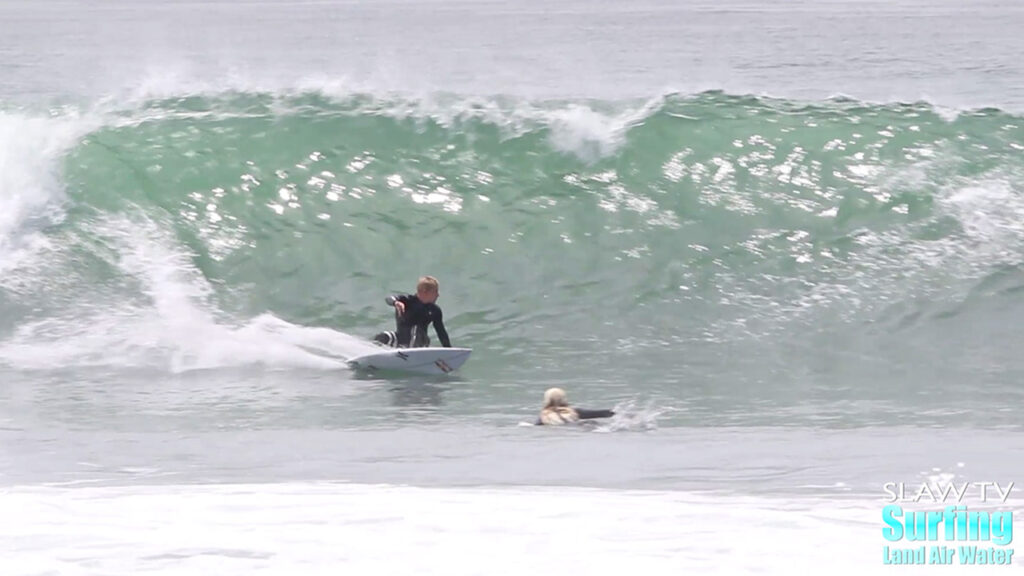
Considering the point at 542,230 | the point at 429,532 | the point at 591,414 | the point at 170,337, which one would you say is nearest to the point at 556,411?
the point at 591,414

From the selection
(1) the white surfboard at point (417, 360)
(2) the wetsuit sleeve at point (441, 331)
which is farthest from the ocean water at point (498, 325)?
(2) the wetsuit sleeve at point (441, 331)

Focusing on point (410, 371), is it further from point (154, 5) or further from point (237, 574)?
point (154, 5)

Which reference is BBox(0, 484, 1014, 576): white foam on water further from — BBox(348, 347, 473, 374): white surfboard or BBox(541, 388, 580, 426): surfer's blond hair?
Answer: BBox(348, 347, 473, 374): white surfboard

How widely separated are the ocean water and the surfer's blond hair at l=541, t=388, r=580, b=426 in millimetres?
113

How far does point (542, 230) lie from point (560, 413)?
5712 mm

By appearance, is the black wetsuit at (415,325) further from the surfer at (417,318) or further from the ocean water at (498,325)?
the ocean water at (498,325)

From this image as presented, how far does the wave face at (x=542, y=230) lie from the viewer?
13.1m

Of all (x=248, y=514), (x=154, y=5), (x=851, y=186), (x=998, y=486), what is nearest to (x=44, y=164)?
(x=851, y=186)

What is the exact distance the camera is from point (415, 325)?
468 inches

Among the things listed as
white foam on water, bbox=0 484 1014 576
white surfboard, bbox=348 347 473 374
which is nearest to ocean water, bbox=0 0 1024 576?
white foam on water, bbox=0 484 1014 576

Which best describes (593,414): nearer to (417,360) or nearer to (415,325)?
(417,360)

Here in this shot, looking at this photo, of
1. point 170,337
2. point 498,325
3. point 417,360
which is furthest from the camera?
point 498,325

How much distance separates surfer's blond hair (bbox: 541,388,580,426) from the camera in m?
9.96

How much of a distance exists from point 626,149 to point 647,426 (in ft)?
23.6
